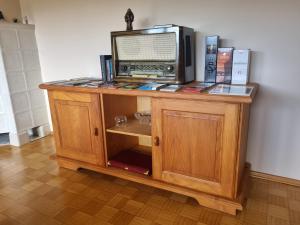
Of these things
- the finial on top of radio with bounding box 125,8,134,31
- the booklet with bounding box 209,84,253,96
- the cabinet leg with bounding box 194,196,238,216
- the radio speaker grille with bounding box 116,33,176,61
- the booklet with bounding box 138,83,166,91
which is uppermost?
the finial on top of radio with bounding box 125,8,134,31

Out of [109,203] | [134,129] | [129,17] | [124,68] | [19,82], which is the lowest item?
[109,203]

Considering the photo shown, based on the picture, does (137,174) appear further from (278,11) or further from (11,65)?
(11,65)

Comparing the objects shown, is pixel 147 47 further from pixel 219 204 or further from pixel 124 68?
pixel 219 204

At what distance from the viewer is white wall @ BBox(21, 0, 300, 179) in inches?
56.1

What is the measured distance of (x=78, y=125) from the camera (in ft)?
5.70

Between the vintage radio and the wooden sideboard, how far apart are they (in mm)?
206

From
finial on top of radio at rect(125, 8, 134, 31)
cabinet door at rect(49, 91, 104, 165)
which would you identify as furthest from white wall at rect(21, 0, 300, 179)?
cabinet door at rect(49, 91, 104, 165)

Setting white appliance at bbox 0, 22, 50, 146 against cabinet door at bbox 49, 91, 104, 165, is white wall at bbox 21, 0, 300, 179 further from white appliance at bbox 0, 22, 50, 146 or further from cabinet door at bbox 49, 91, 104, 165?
white appliance at bbox 0, 22, 50, 146

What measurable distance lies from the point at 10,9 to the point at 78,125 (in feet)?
4.87

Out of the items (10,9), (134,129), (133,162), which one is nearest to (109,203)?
(133,162)

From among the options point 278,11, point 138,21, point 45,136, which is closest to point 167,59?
point 138,21

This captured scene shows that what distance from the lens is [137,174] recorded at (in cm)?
160

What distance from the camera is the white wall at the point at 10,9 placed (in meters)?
2.27

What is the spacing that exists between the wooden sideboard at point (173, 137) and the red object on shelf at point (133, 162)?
3cm
